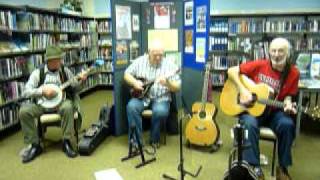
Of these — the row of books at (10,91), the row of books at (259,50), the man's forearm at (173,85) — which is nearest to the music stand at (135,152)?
the man's forearm at (173,85)

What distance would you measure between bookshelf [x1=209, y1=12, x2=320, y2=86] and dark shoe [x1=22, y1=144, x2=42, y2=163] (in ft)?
13.5

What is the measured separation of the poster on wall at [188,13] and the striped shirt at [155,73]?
2.26 feet

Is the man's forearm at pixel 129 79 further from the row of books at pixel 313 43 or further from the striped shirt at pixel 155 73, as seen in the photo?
the row of books at pixel 313 43

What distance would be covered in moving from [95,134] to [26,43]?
1790mm

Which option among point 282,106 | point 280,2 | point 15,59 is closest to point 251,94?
point 282,106

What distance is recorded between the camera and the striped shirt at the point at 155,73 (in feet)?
12.0

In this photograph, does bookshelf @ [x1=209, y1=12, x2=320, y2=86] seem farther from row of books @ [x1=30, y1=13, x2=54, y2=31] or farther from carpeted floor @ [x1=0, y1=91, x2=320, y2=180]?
row of books @ [x1=30, y1=13, x2=54, y2=31]

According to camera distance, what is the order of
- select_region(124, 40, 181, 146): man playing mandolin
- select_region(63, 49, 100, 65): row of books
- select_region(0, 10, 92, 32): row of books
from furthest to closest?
1. select_region(63, 49, 100, 65): row of books
2. select_region(0, 10, 92, 32): row of books
3. select_region(124, 40, 181, 146): man playing mandolin

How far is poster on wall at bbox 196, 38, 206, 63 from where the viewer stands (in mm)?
3848

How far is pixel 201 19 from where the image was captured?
3.86 m

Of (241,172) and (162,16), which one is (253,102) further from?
(162,16)

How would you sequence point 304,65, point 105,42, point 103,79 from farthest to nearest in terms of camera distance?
point 103,79 → point 105,42 → point 304,65

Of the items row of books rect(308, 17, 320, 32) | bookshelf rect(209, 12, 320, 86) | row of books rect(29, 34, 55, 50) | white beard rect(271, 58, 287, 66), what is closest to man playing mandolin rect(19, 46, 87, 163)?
row of books rect(29, 34, 55, 50)

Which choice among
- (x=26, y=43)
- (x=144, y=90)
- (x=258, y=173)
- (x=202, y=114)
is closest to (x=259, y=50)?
(x=202, y=114)
